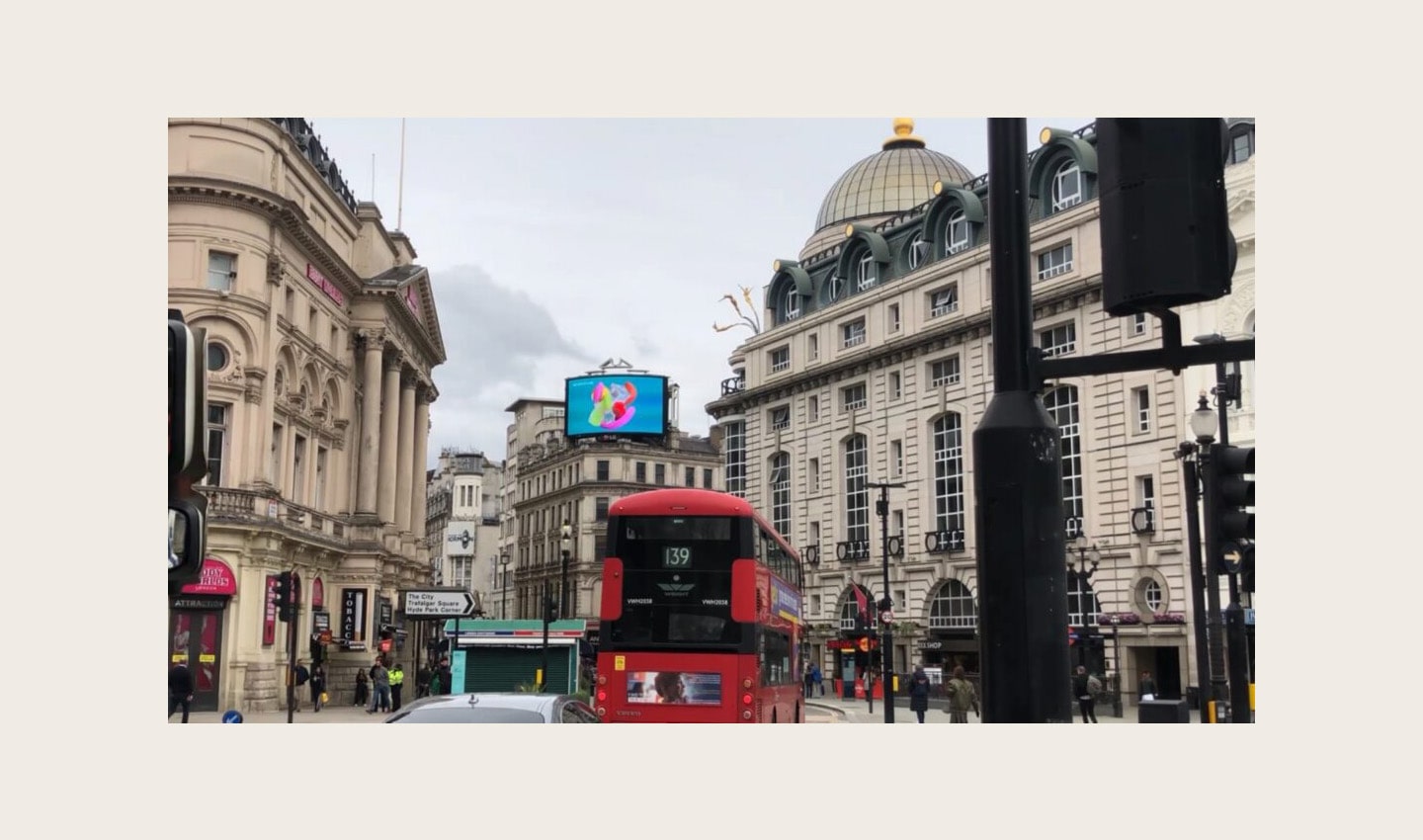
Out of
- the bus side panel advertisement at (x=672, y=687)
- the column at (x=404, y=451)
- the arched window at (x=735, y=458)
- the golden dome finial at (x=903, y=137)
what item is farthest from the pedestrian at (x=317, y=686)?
the golden dome finial at (x=903, y=137)

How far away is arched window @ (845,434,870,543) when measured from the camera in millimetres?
64688

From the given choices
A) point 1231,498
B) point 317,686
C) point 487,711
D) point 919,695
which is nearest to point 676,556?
point 487,711

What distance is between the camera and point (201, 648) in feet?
115

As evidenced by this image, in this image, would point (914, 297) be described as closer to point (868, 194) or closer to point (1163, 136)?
point (868, 194)

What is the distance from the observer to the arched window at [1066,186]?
5362 cm

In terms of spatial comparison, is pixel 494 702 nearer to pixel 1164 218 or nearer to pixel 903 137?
pixel 1164 218

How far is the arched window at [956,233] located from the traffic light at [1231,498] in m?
53.1

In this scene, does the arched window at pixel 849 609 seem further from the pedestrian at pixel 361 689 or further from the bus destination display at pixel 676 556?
the bus destination display at pixel 676 556

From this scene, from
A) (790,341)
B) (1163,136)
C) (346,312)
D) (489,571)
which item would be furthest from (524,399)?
(1163,136)

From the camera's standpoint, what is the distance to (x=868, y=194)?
7581 centimetres

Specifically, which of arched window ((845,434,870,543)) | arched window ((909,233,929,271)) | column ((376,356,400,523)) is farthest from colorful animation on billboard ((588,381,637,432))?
arched window ((909,233,929,271))

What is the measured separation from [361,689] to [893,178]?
45.2 meters

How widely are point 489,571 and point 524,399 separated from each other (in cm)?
2246

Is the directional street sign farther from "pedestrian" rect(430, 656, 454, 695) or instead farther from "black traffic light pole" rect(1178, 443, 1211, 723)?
"black traffic light pole" rect(1178, 443, 1211, 723)
